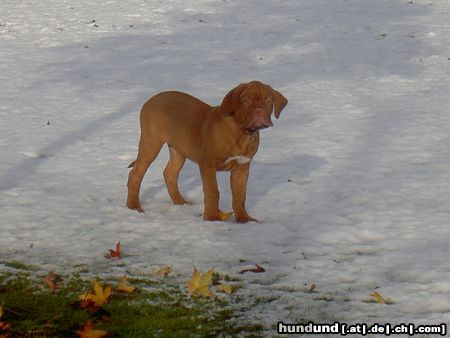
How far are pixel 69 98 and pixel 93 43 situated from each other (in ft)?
17.0

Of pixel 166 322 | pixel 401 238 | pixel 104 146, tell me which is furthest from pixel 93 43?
pixel 166 322

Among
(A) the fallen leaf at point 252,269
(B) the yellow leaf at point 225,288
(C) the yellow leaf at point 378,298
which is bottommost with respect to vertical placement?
(A) the fallen leaf at point 252,269

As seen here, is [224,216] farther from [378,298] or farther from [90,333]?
[90,333]

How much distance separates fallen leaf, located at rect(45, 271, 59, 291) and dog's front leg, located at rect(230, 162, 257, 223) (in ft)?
7.42

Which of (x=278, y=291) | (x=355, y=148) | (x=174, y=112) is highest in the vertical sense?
(x=174, y=112)

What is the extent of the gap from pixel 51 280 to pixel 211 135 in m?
2.27

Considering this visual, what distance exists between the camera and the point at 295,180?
9312 millimetres

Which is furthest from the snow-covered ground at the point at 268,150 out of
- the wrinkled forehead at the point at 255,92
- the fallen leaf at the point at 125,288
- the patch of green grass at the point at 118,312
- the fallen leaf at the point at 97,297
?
the wrinkled forehead at the point at 255,92

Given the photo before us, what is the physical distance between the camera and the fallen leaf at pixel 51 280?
567cm

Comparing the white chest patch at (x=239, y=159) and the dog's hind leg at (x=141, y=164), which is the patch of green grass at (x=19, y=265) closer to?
the dog's hind leg at (x=141, y=164)

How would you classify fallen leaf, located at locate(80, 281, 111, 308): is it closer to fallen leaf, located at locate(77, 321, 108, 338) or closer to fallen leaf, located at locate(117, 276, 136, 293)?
fallen leaf, located at locate(117, 276, 136, 293)

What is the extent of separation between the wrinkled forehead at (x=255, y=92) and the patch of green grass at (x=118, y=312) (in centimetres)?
208

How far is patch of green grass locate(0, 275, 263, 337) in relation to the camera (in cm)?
490

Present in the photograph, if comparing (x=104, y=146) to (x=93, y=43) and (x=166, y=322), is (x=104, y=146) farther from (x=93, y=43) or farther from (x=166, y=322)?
(x=93, y=43)
